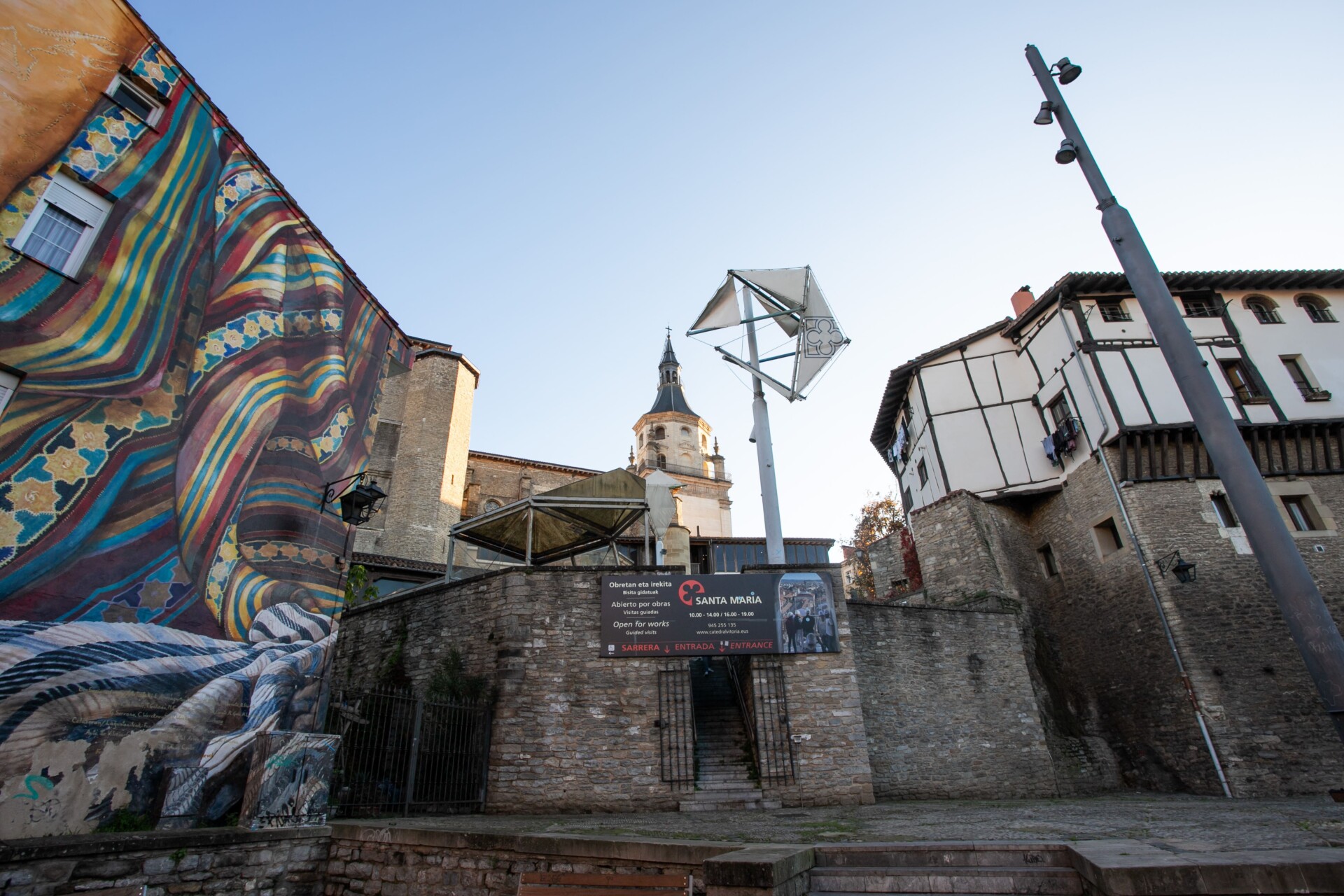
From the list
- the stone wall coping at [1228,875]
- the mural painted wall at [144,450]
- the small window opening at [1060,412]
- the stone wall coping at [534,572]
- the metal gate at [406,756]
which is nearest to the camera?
the stone wall coping at [1228,875]

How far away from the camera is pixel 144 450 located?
7547mm

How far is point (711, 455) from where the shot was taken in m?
43.4

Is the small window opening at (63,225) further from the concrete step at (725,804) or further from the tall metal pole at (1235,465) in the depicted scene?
the tall metal pole at (1235,465)

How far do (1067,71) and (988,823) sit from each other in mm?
8462

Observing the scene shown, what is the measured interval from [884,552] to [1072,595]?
6545 mm

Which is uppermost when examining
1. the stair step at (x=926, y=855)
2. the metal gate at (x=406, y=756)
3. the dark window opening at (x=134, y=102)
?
the dark window opening at (x=134, y=102)

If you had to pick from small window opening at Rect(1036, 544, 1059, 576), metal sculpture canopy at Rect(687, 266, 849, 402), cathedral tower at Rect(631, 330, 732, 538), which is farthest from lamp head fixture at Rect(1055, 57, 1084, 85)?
cathedral tower at Rect(631, 330, 732, 538)

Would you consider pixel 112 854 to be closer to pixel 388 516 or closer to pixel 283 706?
pixel 283 706

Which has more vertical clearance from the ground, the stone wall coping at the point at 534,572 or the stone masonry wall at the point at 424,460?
the stone masonry wall at the point at 424,460

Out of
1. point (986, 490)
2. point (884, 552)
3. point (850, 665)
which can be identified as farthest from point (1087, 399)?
point (850, 665)

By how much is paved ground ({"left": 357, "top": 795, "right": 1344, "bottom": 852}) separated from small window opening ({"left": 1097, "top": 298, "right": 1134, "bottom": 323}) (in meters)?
10.9

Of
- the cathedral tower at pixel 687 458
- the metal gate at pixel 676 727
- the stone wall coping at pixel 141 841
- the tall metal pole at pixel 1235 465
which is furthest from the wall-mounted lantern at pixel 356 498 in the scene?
the cathedral tower at pixel 687 458

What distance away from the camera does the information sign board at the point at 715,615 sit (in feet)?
34.9

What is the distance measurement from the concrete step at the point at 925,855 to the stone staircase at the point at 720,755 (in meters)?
5.07
